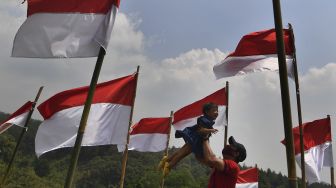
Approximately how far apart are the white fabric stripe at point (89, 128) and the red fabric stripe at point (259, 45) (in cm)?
327

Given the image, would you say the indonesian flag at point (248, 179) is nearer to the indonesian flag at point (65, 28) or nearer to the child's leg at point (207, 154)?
the indonesian flag at point (65, 28)

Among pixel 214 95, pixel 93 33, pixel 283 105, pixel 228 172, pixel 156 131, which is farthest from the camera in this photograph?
pixel 156 131

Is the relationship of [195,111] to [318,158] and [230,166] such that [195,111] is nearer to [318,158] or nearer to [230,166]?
[318,158]

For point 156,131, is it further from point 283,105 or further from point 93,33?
point 283,105

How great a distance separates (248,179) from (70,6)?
12.7 m

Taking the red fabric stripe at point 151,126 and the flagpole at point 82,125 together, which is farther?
the red fabric stripe at point 151,126

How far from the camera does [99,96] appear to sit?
11203mm

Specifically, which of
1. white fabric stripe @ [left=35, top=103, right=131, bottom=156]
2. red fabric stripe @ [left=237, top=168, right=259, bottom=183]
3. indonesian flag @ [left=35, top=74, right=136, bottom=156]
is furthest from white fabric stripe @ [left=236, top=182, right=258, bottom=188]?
white fabric stripe @ [left=35, top=103, right=131, bottom=156]

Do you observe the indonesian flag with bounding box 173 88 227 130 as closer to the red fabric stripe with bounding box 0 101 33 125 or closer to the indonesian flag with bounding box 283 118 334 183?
the indonesian flag with bounding box 283 118 334 183

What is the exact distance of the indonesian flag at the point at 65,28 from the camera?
650cm

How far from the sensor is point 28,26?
679 cm

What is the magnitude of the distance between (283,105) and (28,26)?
160 inches

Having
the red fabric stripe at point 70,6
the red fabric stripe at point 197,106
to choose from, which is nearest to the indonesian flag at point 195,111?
the red fabric stripe at point 197,106

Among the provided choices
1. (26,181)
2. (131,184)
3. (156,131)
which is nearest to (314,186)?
(131,184)
